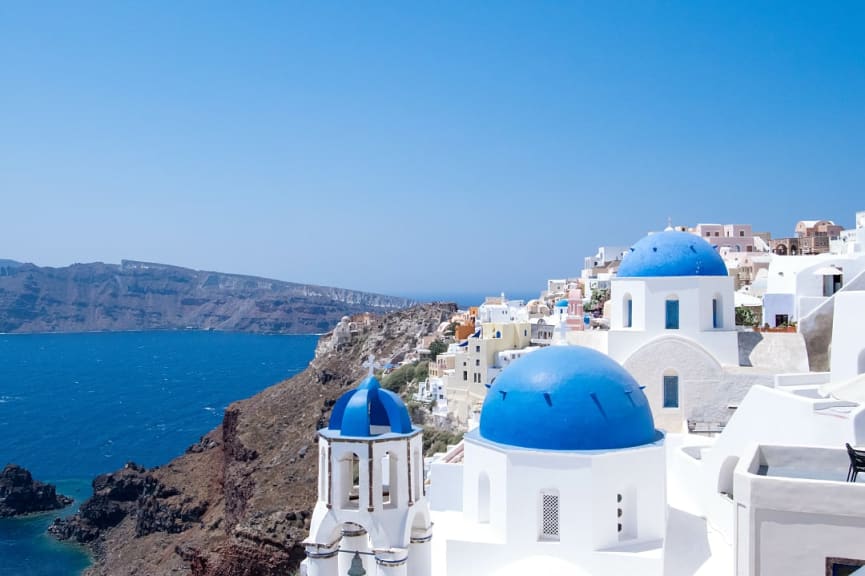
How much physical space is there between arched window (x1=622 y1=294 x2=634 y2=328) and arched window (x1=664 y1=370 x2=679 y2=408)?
143 cm

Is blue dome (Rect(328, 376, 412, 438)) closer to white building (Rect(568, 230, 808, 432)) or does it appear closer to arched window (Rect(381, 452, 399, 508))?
arched window (Rect(381, 452, 399, 508))

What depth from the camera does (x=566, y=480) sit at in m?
10.3

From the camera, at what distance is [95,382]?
98.4 m

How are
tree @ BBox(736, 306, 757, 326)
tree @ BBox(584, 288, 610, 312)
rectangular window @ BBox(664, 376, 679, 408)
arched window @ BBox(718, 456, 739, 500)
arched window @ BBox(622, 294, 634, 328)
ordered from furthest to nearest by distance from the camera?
tree @ BBox(584, 288, 610, 312)
tree @ BBox(736, 306, 757, 326)
arched window @ BBox(622, 294, 634, 328)
rectangular window @ BBox(664, 376, 679, 408)
arched window @ BBox(718, 456, 739, 500)

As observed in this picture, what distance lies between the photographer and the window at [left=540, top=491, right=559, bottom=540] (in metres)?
10.5

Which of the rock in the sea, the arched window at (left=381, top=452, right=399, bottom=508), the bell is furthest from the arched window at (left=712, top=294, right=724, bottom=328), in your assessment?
the rock in the sea

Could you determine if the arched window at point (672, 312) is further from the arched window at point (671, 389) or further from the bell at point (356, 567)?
the bell at point (356, 567)

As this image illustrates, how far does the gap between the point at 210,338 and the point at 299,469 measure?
147577 mm

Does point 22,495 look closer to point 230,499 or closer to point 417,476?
point 230,499

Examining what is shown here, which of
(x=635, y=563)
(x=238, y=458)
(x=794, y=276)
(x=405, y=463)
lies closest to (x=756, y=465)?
(x=635, y=563)

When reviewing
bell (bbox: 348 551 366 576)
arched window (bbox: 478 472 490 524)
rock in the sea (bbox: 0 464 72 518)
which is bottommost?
rock in the sea (bbox: 0 464 72 518)

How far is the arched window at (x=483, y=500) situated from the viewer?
11.3m

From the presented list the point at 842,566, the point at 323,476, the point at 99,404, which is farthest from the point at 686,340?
the point at 99,404

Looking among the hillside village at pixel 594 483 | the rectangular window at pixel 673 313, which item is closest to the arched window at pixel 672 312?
the rectangular window at pixel 673 313
